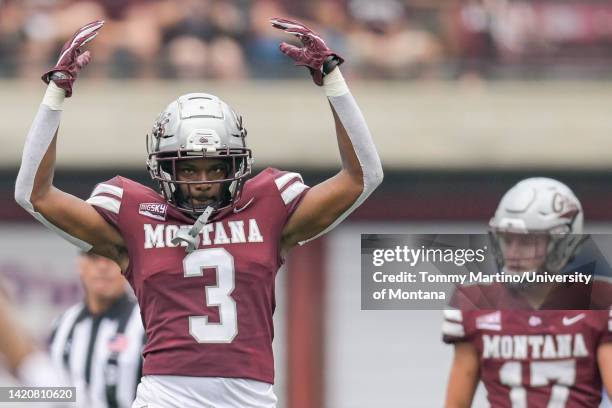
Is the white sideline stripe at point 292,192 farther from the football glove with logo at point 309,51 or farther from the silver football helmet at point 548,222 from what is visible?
the silver football helmet at point 548,222

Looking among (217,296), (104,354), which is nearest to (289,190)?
(217,296)

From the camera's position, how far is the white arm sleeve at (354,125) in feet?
16.5

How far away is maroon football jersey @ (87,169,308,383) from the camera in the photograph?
5.00 m

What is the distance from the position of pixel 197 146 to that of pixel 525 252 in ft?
4.77

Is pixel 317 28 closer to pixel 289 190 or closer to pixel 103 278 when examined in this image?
pixel 103 278

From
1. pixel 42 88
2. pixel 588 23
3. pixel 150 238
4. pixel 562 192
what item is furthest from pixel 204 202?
pixel 588 23

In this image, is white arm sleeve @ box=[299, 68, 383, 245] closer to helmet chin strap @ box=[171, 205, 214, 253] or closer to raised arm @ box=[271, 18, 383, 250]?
raised arm @ box=[271, 18, 383, 250]

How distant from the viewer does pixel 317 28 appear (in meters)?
12.3

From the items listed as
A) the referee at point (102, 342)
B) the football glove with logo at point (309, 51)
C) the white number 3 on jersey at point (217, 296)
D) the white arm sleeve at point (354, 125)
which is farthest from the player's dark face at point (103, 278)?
the football glove with logo at point (309, 51)

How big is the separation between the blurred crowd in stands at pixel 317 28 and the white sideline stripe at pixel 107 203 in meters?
6.93

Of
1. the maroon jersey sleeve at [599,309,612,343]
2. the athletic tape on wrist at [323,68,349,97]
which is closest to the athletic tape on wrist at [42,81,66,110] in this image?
the athletic tape on wrist at [323,68,349,97]

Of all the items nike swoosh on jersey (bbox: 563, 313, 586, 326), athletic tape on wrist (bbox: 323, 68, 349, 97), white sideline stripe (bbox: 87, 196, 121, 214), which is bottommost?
nike swoosh on jersey (bbox: 563, 313, 586, 326)

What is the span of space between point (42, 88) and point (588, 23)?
4.69 meters

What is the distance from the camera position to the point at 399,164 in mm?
12125
